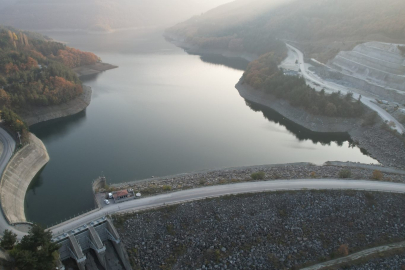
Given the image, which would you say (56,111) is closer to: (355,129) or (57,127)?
(57,127)

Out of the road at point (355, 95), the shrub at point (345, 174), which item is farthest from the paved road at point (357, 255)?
the road at point (355, 95)

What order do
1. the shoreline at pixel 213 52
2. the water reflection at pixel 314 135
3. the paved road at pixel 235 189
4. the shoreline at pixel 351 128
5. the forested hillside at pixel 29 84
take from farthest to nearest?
the shoreline at pixel 213 52 → the water reflection at pixel 314 135 → the forested hillside at pixel 29 84 → the shoreline at pixel 351 128 → the paved road at pixel 235 189

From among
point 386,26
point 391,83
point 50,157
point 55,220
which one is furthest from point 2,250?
point 386,26

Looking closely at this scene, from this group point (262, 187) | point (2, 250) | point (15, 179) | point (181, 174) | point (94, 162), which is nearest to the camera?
A: point (2, 250)

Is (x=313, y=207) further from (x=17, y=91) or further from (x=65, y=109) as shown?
(x=17, y=91)

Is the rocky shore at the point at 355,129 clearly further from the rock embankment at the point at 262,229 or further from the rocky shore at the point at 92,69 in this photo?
the rocky shore at the point at 92,69

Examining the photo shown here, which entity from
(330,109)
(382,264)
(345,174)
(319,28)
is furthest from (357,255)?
(319,28)
